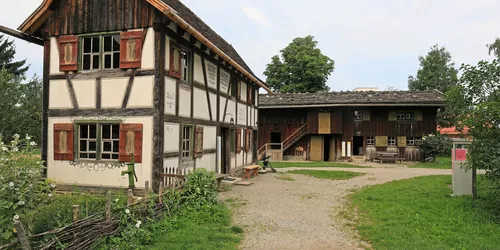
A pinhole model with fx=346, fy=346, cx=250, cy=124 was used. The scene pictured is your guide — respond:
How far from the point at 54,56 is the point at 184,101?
4161 millimetres

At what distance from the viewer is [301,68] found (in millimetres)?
39969

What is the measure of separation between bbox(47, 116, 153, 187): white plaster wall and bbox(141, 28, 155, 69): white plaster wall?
147 centimetres

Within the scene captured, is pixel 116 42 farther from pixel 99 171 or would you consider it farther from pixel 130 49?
pixel 99 171

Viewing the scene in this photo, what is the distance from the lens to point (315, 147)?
2817cm

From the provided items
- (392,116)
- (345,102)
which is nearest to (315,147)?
(345,102)

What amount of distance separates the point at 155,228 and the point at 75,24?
7.06 metres

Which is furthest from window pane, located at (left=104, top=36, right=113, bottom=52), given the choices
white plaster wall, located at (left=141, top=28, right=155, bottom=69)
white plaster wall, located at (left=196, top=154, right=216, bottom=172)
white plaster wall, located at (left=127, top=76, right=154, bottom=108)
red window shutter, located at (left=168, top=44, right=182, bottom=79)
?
white plaster wall, located at (left=196, top=154, right=216, bottom=172)

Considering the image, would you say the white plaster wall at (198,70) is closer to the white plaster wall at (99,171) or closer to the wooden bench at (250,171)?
the white plaster wall at (99,171)

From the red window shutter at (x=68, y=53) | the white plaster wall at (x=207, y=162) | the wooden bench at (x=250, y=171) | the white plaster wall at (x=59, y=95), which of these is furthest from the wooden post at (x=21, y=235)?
the wooden bench at (x=250, y=171)

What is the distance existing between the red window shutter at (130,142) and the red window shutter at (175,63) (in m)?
1.81

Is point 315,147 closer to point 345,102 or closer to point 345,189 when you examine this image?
point 345,102

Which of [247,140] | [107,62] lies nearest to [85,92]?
[107,62]

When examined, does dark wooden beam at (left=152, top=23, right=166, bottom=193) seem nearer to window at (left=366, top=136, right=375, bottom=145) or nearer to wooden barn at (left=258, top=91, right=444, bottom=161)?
wooden barn at (left=258, top=91, right=444, bottom=161)

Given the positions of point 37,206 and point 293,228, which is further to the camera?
point 293,228
